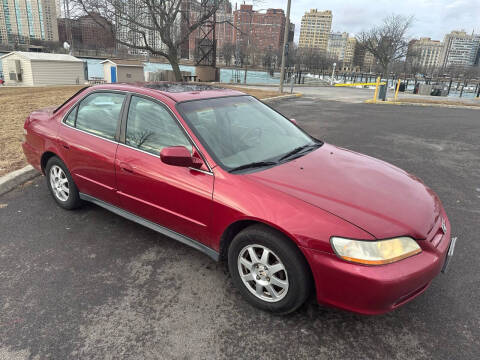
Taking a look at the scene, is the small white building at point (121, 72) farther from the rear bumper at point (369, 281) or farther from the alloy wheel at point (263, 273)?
the rear bumper at point (369, 281)

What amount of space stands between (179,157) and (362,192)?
4.57 ft

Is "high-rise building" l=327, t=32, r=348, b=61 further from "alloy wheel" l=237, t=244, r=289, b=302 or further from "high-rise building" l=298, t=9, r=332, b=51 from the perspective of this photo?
"alloy wheel" l=237, t=244, r=289, b=302

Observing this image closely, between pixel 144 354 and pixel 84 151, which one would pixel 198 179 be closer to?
pixel 144 354

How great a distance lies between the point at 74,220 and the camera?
12.4ft

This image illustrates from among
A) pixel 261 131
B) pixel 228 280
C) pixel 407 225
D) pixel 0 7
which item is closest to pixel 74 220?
pixel 228 280

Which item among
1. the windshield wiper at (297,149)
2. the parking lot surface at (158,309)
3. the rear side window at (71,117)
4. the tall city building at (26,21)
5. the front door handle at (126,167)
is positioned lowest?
the parking lot surface at (158,309)

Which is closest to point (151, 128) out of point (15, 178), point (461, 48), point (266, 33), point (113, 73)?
point (15, 178)

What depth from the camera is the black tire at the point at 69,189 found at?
3779 mm

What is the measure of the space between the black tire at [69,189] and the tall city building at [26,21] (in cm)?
5339

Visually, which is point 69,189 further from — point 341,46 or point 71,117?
point 341,46

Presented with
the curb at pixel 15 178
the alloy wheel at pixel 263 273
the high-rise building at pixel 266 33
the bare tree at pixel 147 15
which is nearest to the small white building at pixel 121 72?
the bare tree at pixel 147 15

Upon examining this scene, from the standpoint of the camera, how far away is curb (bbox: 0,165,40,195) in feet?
14.7

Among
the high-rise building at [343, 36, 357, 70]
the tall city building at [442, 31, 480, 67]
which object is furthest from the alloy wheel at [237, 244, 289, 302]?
the tall city building at [442, 31, 480, 67]

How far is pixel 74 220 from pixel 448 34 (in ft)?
425
